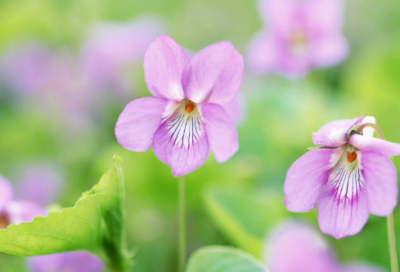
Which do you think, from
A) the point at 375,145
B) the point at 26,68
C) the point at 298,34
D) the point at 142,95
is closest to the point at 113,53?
the point at 142,95

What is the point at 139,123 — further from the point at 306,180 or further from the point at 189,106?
the point at 306,180

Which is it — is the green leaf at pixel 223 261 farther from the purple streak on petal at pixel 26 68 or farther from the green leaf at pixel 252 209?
the purple streak on petal at pixel 26 68

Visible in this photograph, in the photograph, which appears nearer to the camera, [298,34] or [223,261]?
[223,261]

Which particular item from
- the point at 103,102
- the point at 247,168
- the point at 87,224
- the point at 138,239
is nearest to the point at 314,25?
the point at 247,168

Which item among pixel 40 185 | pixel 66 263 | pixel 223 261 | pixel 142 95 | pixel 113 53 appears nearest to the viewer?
pixel 223 261

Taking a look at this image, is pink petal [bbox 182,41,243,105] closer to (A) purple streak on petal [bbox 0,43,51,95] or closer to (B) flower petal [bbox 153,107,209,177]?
(B) flower petal [bbox 153,107,209,177]

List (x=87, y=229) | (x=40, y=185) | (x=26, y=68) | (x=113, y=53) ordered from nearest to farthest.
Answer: (x=87, y=229), (x=40, y=185), (x=113, y=53), (x=26, y=68)

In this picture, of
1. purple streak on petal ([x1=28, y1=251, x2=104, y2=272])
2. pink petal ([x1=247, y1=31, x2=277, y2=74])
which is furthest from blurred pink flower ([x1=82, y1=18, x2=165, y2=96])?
purple streak on petal ([x1=28, y1=251, x2=104, y2=272])
